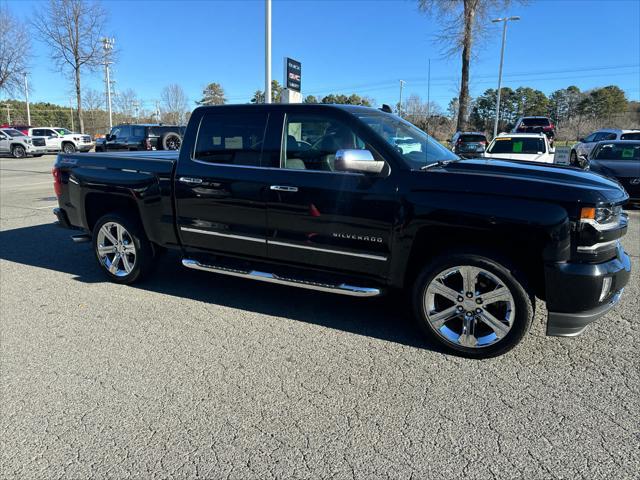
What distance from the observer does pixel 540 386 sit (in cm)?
318

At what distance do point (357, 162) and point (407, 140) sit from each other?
32.7 inches

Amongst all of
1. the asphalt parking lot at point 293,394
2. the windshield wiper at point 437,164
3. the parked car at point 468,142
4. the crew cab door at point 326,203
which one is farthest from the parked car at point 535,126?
the crew cab door at point 326,203

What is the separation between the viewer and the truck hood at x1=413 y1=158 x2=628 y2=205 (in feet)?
10.6

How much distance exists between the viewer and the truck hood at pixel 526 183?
322 centimetres

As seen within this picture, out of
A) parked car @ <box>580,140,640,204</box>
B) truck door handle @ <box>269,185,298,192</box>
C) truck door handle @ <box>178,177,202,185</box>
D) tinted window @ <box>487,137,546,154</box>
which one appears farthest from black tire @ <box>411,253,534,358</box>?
tinted window @ <box>487,137,546,154</box>

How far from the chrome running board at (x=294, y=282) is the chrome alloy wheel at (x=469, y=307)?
0.49 metres

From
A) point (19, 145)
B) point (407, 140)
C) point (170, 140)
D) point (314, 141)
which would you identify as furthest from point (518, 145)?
point (19, 145)

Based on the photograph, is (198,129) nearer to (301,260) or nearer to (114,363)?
(301,260)

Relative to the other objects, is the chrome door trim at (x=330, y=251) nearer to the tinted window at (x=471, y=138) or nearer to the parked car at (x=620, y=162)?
the parked car at (x=620, y=162)

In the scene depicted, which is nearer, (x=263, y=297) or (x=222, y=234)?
(x=222, y=234)

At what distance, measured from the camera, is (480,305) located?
11.5ft

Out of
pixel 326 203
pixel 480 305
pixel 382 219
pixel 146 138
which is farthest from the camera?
pixel 146 138

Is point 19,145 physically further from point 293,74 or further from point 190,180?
point 190,180

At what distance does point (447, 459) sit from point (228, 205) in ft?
9.37
